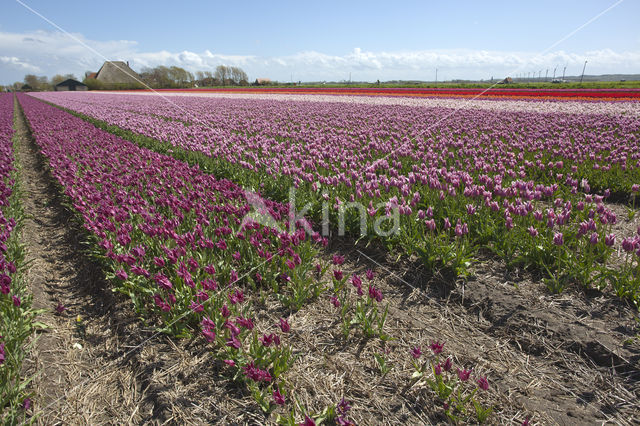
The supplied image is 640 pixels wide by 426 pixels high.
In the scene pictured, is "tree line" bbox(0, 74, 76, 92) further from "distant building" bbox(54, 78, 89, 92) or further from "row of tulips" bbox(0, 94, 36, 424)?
"row of tulips" bbox(0, 94, 36, 424)

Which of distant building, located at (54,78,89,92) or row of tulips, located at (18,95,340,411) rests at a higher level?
distant building, located at (54,78,89,92)

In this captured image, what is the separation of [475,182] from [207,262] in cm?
464

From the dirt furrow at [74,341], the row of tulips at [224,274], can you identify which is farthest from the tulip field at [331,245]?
the dirt furrow at [74,341]

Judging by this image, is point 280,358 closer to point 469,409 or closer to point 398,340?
point 398,340

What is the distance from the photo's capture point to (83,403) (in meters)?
2.68

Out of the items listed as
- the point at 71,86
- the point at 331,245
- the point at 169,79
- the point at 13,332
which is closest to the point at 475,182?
the point at 331,245

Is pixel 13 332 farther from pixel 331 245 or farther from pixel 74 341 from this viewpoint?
pixel 331 245

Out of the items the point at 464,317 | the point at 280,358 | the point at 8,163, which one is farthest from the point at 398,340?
the point at 8,163

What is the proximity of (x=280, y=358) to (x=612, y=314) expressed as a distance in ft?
9.65

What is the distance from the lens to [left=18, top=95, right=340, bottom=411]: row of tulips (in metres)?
Result: 2.85

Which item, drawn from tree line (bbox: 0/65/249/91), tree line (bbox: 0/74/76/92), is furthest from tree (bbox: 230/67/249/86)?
tree line (bbox: 0/74/76/92)

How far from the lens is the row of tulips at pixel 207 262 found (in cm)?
285

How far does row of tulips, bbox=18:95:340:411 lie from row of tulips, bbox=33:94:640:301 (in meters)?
1.29

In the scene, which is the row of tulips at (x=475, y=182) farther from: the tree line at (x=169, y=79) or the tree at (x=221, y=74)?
the tree at (x=221, y=74)
